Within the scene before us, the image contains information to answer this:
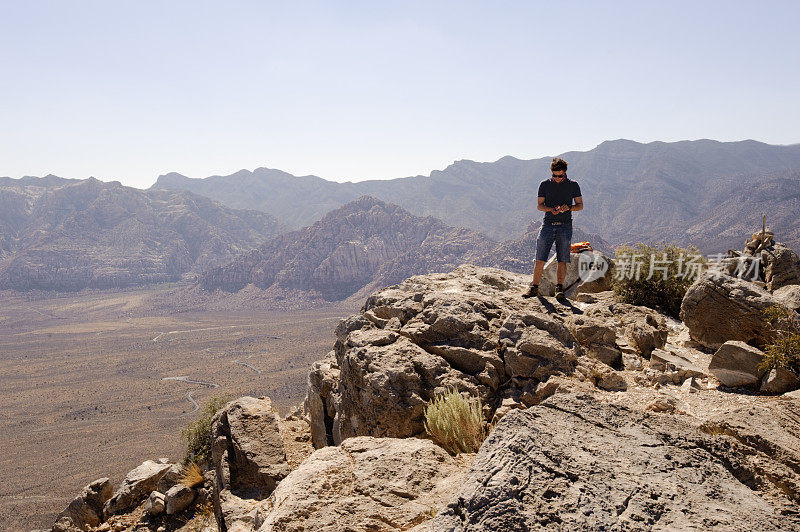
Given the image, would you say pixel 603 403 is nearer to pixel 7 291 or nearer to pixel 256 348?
pixel 256 348

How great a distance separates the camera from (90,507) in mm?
14094

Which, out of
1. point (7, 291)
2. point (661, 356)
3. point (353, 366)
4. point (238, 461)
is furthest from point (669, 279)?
point (7, 291)

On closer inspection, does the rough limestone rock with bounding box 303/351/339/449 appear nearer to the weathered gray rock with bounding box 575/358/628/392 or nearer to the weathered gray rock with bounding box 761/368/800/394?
the weathered gray rock with bounding box 575/358/628/392

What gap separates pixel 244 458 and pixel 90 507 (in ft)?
31.2

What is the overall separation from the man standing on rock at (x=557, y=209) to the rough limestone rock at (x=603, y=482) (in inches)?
230

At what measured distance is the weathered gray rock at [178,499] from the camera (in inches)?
436

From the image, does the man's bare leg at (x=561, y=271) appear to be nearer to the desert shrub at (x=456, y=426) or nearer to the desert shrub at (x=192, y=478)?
the desert shrub at (x=456, y=426)

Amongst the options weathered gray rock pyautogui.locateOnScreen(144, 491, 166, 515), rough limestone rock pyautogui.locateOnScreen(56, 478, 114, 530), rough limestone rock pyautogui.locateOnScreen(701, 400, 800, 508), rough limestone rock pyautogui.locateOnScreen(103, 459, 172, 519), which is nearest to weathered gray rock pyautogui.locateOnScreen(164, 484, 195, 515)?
weathered gray rock pyautogui.locateOnScreen(144, 491, 166, 515)

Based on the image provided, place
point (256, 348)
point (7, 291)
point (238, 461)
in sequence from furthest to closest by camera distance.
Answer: point (7, 291) → point (256, 348) → point (238, 461)

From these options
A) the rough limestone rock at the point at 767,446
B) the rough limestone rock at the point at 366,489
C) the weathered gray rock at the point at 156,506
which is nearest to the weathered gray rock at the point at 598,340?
the rough limestone rock at the point at 767,446

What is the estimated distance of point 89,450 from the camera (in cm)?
5312

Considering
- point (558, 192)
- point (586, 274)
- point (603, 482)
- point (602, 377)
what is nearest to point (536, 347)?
point (602, 377)

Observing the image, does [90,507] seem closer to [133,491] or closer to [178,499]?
[133,491]

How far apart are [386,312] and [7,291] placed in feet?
697
